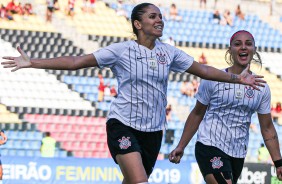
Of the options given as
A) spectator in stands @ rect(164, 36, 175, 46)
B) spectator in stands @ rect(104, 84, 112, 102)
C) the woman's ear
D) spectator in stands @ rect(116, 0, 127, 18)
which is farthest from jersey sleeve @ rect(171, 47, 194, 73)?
spectator in stands @ rect(116, 0, 127, 18)

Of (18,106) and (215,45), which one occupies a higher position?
(215,45)

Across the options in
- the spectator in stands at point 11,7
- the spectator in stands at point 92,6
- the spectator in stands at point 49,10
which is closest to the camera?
the spectator in stands at point 11,7

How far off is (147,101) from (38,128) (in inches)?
519

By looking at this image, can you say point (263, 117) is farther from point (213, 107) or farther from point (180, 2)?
point (180, 2)

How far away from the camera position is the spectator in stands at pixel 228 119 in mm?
7004

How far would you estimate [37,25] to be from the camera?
21.7 metres

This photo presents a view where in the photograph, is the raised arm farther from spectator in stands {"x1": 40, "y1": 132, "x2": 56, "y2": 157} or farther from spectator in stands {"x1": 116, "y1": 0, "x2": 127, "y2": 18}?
spectator in stands {"x1": 116, "y1": 0, "x2": 127, "y2": 18}

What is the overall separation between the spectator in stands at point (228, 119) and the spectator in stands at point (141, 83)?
1.82ft

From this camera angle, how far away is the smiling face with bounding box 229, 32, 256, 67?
7051mm

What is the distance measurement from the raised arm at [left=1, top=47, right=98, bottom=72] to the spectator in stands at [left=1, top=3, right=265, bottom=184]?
13 mm

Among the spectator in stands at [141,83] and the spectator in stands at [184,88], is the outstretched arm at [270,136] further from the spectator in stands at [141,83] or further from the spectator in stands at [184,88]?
the spectator in stands at [184,88]

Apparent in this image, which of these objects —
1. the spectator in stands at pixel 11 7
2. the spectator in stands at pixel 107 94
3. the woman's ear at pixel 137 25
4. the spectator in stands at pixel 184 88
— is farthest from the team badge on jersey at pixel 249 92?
the spectator in stands at pixel 11 7

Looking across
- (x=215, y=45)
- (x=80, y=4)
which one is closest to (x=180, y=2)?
(x=215, y=45)

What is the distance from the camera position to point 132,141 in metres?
6.21
